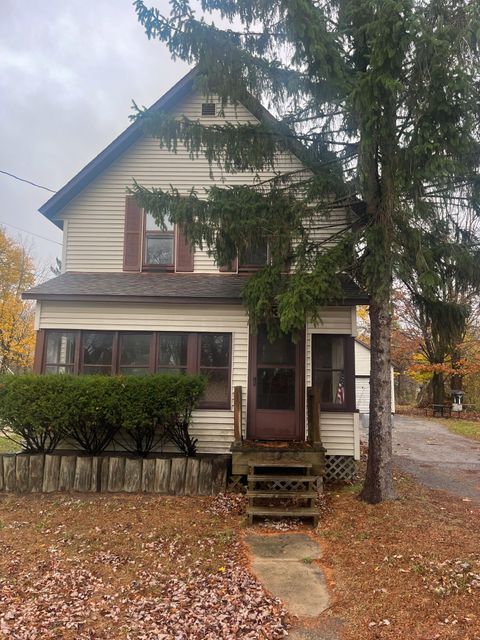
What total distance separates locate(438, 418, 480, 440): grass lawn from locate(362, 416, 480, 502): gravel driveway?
0.44 meters

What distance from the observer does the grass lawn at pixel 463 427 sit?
634 inches

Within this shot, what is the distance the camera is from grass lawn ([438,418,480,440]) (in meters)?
16.1

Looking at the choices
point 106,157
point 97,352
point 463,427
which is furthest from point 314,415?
point 463,427

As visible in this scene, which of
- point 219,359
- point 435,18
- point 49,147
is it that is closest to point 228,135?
point 435,18

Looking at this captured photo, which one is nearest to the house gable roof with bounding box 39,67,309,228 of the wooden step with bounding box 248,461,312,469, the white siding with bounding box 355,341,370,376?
the wooden step with bounding box 248,461,312,469

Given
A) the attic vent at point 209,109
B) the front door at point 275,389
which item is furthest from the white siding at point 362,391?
the attic vent at point 209,109

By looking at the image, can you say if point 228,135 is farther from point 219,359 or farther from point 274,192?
point 219,359

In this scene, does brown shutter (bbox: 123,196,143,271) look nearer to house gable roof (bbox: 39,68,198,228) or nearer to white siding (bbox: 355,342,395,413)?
house gable roof (bbox: 39,68,198,228)

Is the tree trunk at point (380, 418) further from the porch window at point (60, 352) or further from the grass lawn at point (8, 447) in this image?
the grass lawn at point (8, 447)

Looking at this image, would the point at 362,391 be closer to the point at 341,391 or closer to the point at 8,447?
the point at 341,391

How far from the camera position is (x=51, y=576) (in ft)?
14.4

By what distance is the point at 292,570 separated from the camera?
462 cm

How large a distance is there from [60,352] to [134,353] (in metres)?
1.51

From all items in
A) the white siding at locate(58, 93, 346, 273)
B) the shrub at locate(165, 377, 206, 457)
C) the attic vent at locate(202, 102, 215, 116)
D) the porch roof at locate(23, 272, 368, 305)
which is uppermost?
the attic vent at locate(202, 102, 215, 116)
